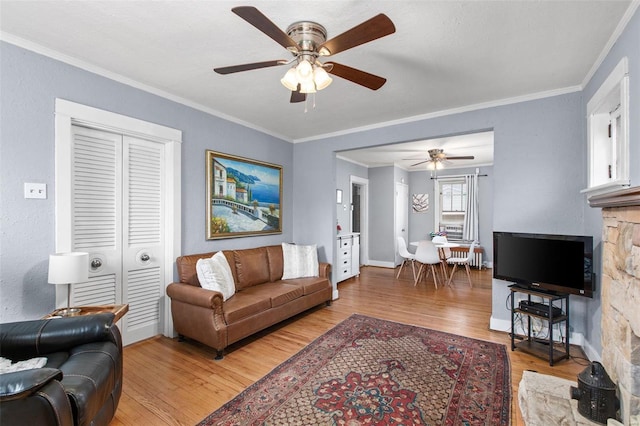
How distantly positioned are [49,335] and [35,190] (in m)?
1.17

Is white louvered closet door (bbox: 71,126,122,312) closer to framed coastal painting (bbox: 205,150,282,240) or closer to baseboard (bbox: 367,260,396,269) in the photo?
framed coastal painting (bbox: 205,150,282,240)

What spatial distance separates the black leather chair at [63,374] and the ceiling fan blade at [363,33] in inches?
82.2

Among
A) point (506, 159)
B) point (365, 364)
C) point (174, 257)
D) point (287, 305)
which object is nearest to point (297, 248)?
point (287, 305)

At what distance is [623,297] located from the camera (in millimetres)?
1520

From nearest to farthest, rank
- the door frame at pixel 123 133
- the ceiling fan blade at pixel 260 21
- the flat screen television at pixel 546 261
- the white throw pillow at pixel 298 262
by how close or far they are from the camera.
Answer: the ceiling fan blade at pixel 260 21
the door frame at pixel 123 133
the flat screen television at pixel 546 261
the white throw pillow at pixel 298 262

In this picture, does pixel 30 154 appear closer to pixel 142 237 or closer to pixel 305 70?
pixel 142 237

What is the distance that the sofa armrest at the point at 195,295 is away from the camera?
8.73 feet

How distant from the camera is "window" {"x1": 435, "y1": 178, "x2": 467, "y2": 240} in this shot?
23.5 ft

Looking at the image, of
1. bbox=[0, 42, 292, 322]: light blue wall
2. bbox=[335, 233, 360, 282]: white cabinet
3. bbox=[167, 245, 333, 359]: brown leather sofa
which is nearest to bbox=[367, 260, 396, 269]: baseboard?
bbox=[335, 233, 360, 282]: white cabinet

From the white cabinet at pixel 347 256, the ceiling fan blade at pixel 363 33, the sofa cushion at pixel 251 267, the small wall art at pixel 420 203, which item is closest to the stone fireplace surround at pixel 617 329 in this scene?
the ceiling fan blade at pixel 363 33

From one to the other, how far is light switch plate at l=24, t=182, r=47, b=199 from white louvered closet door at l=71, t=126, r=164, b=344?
20 centimetres

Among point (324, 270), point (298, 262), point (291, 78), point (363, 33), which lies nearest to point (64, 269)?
point (291, 78)

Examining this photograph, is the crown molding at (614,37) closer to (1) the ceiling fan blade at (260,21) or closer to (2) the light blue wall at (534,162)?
(2) the light blue wall at (534,162)

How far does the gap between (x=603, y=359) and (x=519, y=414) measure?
61cm
